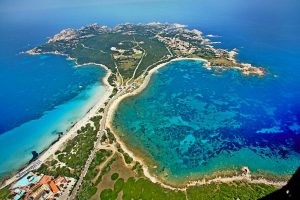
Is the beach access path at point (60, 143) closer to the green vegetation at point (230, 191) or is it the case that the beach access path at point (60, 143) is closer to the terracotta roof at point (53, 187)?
the terracotta roof at point (53, 187)


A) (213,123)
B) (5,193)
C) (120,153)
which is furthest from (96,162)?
(213,123)

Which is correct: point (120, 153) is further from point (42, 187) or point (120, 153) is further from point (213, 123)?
point (213, 123)

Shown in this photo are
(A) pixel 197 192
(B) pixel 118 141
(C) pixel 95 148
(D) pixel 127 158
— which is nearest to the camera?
(A) pixel 197 192

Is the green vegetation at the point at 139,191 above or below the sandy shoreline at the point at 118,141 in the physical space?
above

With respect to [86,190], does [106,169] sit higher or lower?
lower

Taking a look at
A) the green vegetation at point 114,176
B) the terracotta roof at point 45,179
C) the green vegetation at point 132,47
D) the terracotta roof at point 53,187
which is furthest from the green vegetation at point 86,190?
the green vegetation at point 132,47
